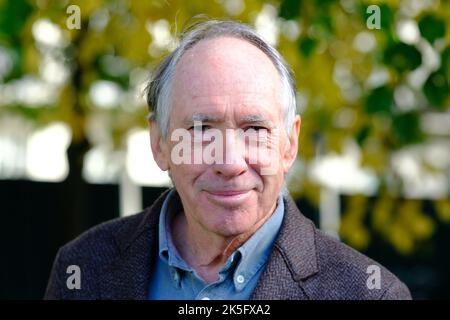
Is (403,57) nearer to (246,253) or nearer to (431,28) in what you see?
(431,28)

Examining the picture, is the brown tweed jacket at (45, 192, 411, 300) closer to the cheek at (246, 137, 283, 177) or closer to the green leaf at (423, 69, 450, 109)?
the cheek at (246, 137, 283, 177)

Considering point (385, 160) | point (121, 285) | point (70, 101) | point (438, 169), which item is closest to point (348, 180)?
point (438, 169)

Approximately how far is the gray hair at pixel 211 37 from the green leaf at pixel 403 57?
3.98 ft

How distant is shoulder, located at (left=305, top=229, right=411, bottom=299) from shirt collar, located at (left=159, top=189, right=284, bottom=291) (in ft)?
0.41

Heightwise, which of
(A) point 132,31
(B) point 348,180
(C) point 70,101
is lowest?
(B) point 348,180

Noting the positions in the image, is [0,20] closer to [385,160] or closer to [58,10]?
[58,10]

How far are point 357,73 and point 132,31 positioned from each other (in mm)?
1433

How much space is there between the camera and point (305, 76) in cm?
467

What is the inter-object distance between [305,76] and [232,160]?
8.75 ft

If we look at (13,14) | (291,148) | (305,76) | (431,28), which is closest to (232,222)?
(291,148)

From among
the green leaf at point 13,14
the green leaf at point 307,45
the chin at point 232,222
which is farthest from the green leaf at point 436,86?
the green leaf at point 13,14

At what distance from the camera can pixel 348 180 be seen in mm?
9508

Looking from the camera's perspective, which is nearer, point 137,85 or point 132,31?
point 132,31

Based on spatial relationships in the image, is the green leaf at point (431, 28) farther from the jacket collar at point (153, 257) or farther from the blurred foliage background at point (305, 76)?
the jacket collar at point (153, 257)
